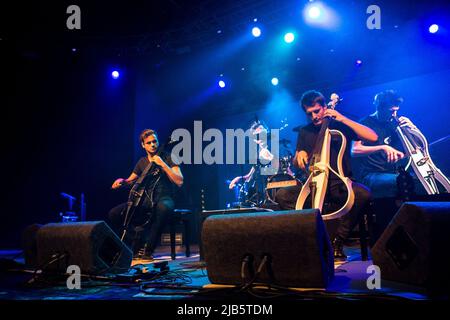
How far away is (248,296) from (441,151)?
5.64 meters

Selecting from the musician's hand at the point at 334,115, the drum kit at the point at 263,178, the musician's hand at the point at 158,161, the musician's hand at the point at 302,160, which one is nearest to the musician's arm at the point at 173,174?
the musician's hand at the point at 158,161

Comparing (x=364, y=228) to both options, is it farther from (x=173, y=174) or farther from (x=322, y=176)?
(x=173, y=174)

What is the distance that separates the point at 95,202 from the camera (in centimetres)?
764

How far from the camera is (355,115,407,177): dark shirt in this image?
15.6 feet

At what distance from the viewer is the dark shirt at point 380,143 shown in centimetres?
475

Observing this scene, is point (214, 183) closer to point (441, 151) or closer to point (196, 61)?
point (196, 61)

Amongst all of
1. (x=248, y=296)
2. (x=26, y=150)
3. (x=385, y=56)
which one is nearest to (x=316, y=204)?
(x=248, y=296)

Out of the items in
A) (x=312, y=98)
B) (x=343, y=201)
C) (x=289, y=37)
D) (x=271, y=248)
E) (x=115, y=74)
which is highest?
(x=289, y=37)

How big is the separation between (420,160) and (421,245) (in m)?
3.83

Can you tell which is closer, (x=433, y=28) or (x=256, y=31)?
(x=433, y=28)

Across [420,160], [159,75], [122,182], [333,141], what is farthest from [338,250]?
[159,75]

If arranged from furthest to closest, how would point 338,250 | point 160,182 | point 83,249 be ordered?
point 160,182 → point 338,250 → point 83,249

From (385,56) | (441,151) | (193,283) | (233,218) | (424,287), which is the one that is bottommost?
(193,283)

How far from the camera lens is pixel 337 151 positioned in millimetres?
3602
